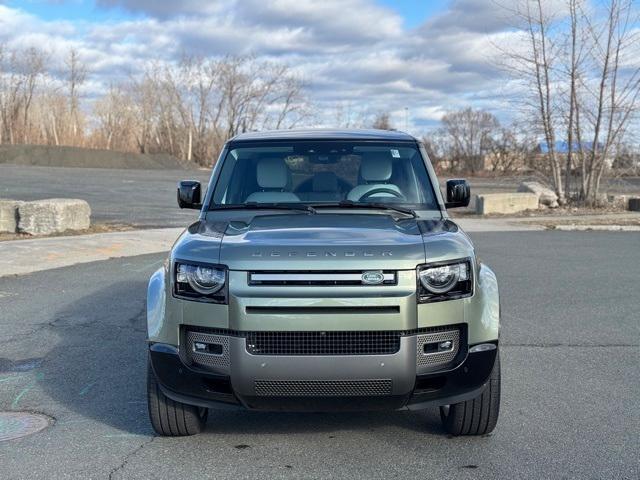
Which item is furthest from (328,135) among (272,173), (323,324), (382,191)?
(323,324)

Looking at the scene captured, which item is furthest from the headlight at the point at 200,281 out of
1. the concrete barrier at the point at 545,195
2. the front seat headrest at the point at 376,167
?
the concrete barrier at the point at 545,195

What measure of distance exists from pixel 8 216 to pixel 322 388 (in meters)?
13.2

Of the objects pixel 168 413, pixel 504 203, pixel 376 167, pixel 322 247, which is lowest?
pixel 168 413

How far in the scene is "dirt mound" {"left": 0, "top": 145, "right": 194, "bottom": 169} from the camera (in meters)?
48.3

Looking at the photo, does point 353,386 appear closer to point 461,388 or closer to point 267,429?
point 461,388

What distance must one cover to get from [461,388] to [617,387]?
209cm

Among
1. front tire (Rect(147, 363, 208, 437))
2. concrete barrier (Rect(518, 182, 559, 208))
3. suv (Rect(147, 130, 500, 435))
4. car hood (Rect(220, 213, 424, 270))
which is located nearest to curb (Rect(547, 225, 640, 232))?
concrete barrier (Rect(518, 182, 559, 208))

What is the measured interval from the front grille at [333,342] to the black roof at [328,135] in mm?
2377

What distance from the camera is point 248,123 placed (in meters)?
63.5

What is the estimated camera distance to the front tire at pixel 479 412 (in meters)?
4.32

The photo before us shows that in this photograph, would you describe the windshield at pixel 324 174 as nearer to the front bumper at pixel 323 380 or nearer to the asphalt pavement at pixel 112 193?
the front bumper at pixel 323 380

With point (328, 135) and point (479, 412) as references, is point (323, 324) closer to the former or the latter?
point (479, 412)

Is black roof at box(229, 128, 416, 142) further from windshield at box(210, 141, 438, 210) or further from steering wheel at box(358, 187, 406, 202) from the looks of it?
steering wheel at box(358, 187, 406, 202)

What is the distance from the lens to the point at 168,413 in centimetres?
438
